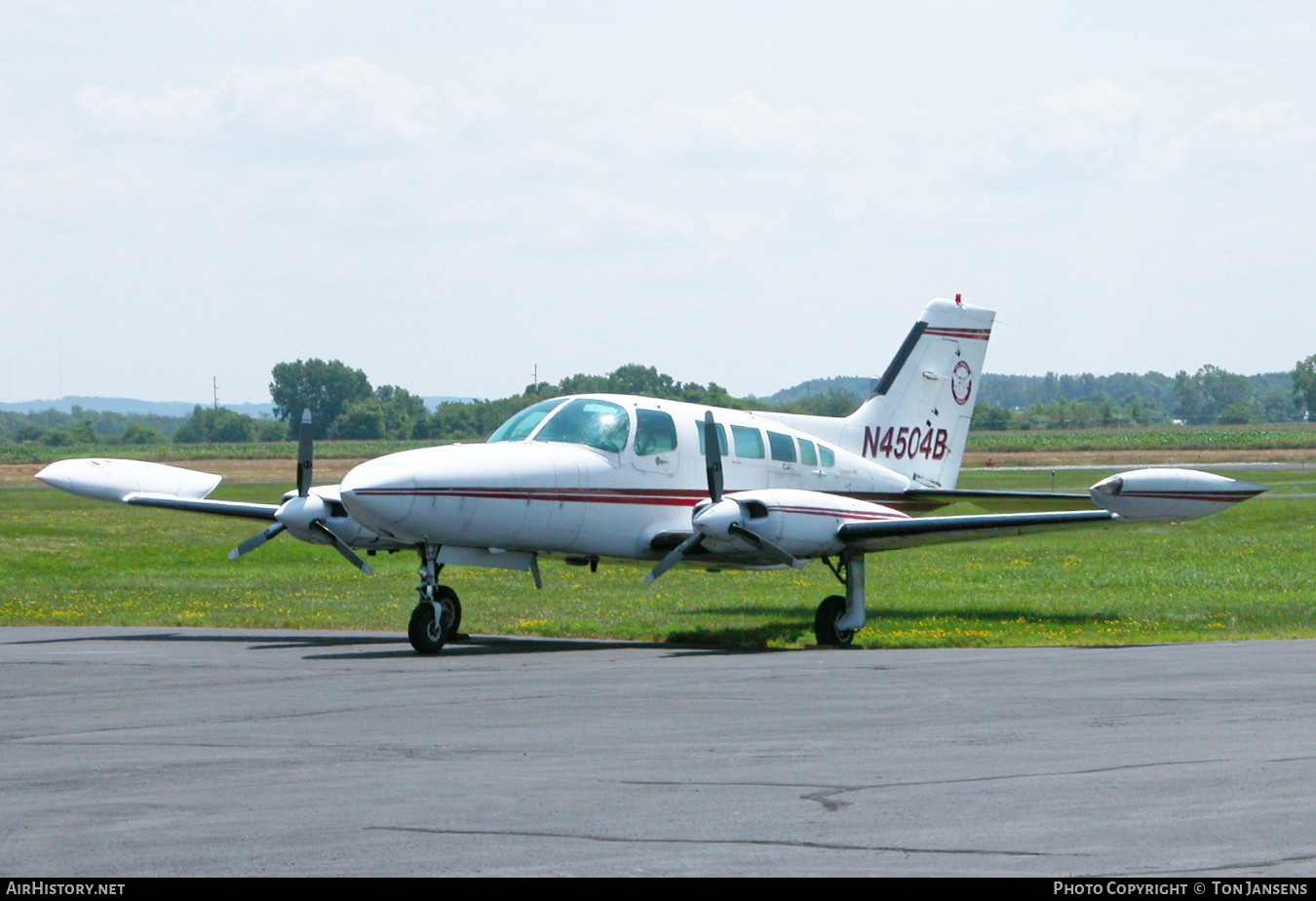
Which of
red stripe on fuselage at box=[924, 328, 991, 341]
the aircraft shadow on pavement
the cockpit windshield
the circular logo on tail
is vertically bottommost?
the aircraft shadow on pavement

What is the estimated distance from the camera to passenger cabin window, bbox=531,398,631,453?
19.6 metres

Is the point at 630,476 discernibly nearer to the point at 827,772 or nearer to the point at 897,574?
the point at 827,772

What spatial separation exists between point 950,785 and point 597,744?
2868 millimetres

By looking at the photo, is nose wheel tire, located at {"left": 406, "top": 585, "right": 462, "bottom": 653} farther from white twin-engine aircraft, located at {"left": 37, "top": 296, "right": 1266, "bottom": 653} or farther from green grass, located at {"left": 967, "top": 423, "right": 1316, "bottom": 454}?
green grass, located at {"left": 967, "top": 423, "right": 1316, "bottom": 454}

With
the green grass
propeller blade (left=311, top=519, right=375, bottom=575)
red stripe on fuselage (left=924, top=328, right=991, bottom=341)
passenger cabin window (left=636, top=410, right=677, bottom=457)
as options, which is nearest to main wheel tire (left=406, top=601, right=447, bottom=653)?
propeller blade (left=311, top=519, right=375, bottom=575)

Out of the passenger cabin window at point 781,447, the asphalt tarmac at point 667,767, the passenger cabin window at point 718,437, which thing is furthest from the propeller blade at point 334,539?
the passenger cabin window at point 781,447

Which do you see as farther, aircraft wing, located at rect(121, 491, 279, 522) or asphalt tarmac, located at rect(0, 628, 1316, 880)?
aircraft wing, located at rect(121, 491, 279, 522)

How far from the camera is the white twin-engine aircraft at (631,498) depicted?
58.8ft

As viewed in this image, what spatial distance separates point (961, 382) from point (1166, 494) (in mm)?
8118

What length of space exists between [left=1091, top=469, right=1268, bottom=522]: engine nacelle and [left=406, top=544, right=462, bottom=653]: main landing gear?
792 cm

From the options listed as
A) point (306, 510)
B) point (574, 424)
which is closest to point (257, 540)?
point (306, 510)

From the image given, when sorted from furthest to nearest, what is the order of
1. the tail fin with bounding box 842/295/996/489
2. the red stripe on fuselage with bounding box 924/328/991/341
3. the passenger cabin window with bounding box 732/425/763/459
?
1. the red stripe on fuselage with bounding box 924/328/991/341
2. the tail fin with bounding box 842/295/996/489
3. the passenger cabin window with bounding box 732/425/763/459

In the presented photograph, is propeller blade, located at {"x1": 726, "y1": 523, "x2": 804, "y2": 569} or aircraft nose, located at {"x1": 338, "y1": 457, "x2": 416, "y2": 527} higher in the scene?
aircraft nose, located at {"x1": 338, "y1": 457, "x2": 416, "y2": 527}

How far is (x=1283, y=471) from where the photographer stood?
264 feet
